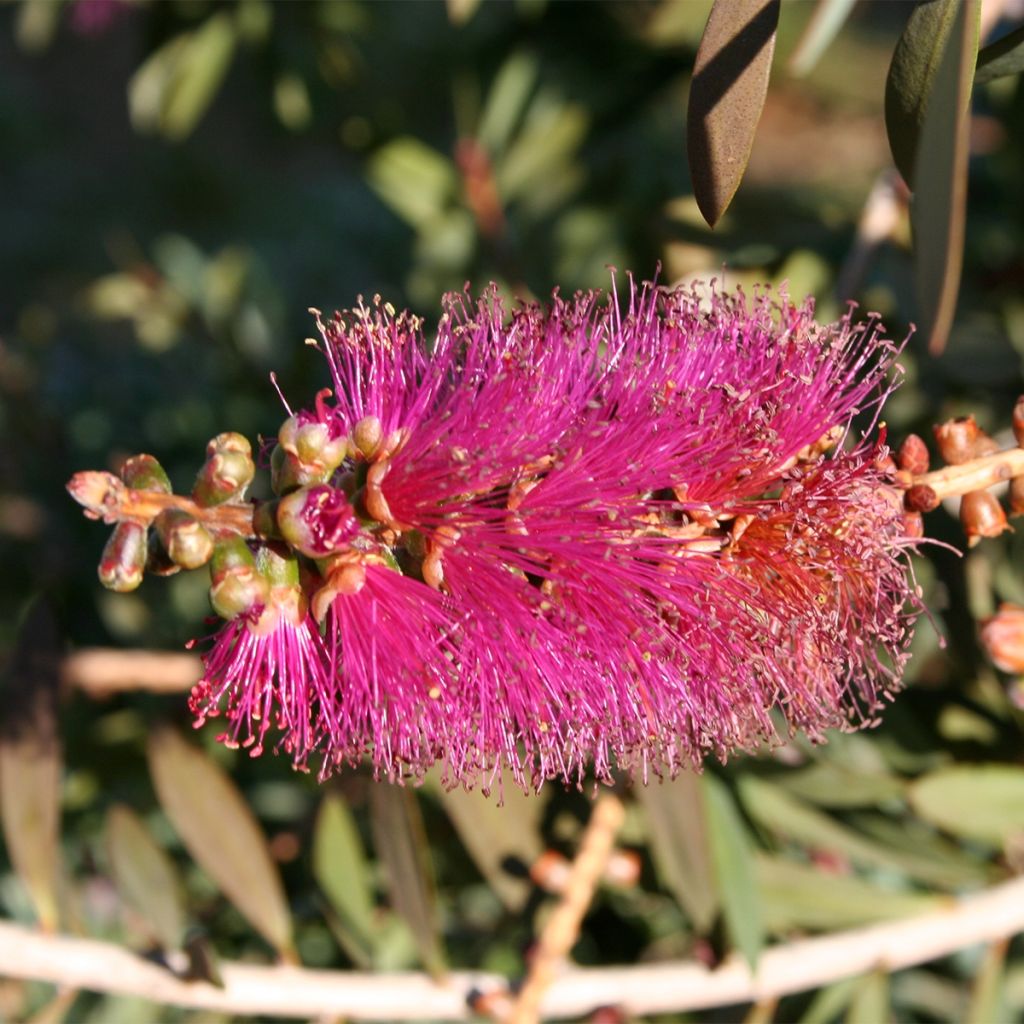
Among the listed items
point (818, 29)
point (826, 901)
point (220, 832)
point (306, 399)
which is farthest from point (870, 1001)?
point (306, 399)

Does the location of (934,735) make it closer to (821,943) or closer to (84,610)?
(821,943)

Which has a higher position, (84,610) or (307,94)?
(307,94)

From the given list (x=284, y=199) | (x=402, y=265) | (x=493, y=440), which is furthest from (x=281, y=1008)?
(x=284, y=199)

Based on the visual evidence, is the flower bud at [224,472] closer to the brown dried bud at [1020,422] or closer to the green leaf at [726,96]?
the green leaf at [726,96]

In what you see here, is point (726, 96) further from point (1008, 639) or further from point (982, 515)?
point (1008, 639)

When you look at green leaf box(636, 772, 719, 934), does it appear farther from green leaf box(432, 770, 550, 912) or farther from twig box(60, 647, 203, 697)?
twig box(60, 647, 203, 697)

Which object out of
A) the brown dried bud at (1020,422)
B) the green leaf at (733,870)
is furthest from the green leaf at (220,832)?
the brown dried bud at (1020,422)
